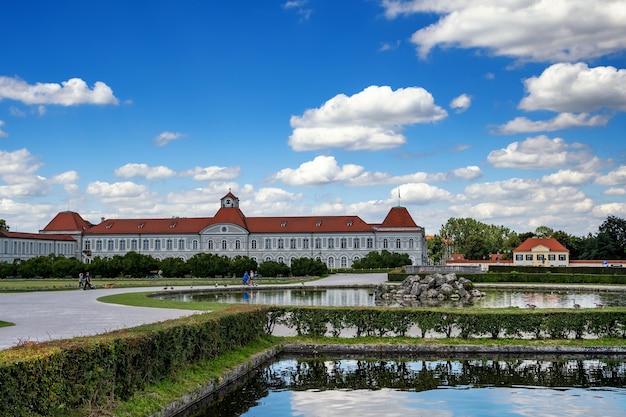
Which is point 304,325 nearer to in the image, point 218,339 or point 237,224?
point 218,339

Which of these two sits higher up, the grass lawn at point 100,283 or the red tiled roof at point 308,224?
the red tiled roof at point 308,224

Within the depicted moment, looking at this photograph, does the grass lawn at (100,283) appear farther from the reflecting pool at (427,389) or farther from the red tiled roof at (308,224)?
the red tiled roof at (308,224)

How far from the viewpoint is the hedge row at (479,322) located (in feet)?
57.1

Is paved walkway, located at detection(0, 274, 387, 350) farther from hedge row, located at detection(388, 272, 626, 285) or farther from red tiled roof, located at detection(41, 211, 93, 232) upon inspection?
red tiled roof, located at detection(41, 211, 93, 232)

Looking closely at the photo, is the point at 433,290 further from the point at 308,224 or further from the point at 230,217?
the point at 230,217

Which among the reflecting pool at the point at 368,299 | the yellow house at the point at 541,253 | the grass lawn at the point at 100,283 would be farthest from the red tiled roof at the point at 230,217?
the reflecting pool at the point at 368,299

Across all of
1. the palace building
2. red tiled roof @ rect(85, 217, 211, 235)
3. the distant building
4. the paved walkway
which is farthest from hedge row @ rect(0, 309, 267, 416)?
red tiled roof @ rect(85, 217, 211, 235)

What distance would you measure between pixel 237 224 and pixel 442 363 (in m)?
79.3

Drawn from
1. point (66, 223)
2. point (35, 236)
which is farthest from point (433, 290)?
point (66, 223)

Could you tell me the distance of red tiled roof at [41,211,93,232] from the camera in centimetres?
9869

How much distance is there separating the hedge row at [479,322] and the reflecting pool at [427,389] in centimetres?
180

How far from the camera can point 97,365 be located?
31.2ft

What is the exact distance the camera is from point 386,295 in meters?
36.8

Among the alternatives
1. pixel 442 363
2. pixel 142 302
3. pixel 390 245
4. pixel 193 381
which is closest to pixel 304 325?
pixel 442 363
